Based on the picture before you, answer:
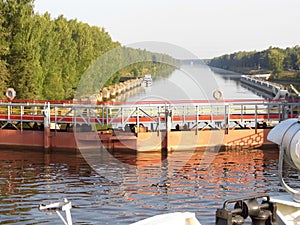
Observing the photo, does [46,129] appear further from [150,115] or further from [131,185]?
[131,185]

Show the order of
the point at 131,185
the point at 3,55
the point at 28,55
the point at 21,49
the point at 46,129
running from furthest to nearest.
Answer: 1. the point at 28,55
2. the point at 21,49
3. the point at 3,55
4. the point at 46,129
5. the point at 131,185

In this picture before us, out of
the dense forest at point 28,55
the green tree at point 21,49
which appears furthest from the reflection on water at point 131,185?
the green tree at point 21,49

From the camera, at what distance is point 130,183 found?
21.4 meters

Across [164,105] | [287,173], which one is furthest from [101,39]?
[287,173]

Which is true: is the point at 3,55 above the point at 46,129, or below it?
above

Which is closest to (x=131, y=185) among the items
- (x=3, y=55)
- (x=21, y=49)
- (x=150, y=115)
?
(x=150, y=115)

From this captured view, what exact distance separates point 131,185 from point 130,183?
426 mm

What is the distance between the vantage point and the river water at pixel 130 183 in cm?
1673

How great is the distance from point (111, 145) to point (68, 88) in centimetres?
3149

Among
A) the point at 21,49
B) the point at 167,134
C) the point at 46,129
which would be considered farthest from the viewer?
the point at 21,49

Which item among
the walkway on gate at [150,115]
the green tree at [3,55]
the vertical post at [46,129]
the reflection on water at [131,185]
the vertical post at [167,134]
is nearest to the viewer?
the reflection on water at [131,185]

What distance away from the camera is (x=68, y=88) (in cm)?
6069

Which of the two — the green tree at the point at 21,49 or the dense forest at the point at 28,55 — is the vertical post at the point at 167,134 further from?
the green tree at the point at 21,49

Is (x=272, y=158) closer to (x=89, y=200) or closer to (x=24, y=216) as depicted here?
(x=89, y=200)
